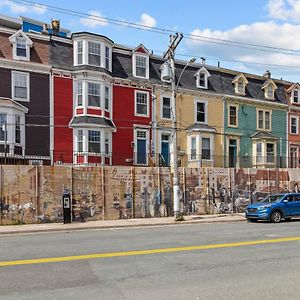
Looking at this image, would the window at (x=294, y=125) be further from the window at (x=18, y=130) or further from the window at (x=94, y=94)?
the window at (x=18, y=130)

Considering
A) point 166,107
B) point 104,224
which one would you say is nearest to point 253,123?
point 166,107

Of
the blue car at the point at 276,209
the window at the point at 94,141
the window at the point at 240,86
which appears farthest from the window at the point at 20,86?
the window at the point at 240,86

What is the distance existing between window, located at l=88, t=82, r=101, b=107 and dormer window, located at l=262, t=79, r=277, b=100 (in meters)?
16.9

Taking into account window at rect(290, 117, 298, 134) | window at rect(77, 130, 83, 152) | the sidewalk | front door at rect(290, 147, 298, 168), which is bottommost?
the sidewalk

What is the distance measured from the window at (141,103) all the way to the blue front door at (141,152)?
82.9 inches

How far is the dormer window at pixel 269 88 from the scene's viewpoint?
37.8 metres

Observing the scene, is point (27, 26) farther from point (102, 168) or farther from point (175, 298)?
point (175, 298)

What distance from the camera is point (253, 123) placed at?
3625 cm

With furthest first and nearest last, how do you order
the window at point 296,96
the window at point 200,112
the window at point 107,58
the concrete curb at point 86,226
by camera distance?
the window at point 296,96 < the window at point 200,112 < the window at point 107,58 < the concrete curb at point 86,226

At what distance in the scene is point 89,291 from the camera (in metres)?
7.01

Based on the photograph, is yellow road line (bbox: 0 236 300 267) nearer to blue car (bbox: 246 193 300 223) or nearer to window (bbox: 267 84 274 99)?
blue car (bbox: 246 193 300 223)

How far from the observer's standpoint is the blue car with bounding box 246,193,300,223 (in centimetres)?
2061

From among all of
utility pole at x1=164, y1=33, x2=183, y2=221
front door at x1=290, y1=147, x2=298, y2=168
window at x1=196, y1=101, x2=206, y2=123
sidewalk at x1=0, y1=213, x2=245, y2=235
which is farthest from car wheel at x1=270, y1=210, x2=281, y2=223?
front door at x1=290, y1=147, x2=298, y2=168

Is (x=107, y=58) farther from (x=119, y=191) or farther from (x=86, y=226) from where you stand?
(x=86, y=226)
